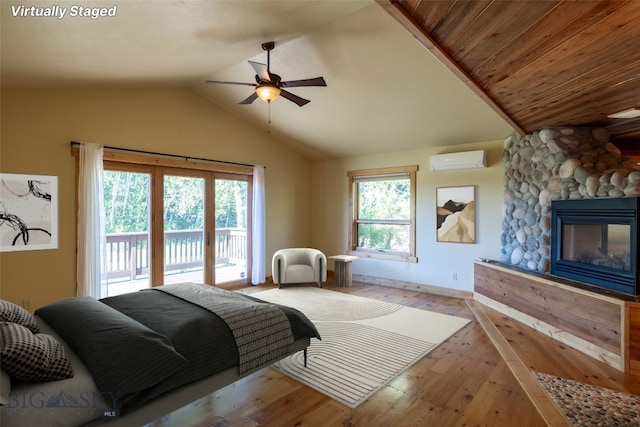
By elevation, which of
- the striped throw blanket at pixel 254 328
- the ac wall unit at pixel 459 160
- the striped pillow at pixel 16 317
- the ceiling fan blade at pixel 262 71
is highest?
the ceiling fan blade at pixel 262 71

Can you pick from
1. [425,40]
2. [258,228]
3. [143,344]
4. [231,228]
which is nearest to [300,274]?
[258,228]

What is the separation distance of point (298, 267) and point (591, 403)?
4.19 meters

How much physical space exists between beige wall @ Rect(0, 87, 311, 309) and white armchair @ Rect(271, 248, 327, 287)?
1.96 meters

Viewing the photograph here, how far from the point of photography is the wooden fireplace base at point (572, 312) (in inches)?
108

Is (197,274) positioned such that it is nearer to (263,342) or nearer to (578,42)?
(263,342)

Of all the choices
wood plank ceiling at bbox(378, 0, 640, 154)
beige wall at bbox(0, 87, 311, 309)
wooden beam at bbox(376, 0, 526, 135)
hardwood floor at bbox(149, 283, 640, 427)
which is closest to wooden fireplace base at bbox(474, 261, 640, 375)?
hardwood floor at bbox(149, 283, 640, 427)

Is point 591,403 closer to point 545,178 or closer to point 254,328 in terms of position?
point 254,328

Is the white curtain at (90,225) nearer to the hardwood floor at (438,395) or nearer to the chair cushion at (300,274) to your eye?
the hardwood floor at (438,395)

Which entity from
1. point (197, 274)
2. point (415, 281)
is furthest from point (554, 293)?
point (197, 274)

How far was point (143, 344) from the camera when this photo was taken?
1.77m

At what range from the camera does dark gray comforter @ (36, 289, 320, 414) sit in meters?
1.64

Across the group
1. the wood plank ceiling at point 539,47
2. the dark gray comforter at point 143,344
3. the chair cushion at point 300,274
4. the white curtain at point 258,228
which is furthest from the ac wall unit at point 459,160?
the dark gray comforter at point 143,344

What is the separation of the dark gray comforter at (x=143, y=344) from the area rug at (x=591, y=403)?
6.49 ft

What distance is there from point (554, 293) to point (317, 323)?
2.67 meters
